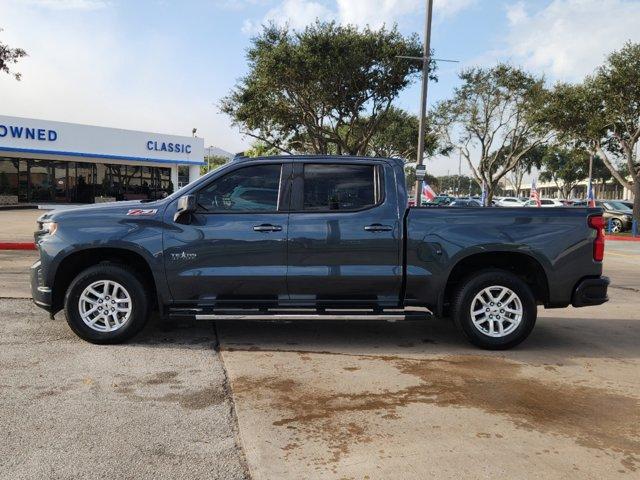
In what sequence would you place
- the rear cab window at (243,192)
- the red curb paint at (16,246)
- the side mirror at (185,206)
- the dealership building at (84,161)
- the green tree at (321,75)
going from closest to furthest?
the side mirror at (185,206), the rear cab window at (243,192), the red curb paint at (16,246), the green tree at (321,75), the dealership building at (84,161)

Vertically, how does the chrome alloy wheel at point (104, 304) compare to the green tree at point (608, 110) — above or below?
below

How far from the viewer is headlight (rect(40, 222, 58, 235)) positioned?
553 cm

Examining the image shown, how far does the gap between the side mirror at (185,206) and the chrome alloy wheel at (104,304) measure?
894 mm

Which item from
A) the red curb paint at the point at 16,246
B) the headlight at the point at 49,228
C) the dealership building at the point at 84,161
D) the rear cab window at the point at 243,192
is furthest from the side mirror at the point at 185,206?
the dealership building at the point at 84,161

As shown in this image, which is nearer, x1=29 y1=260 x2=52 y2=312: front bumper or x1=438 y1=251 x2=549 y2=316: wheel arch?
x1=29 y1=260 x2=52 y2=312: front bumper

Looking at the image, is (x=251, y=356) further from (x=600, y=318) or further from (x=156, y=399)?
(x=600, y=318)

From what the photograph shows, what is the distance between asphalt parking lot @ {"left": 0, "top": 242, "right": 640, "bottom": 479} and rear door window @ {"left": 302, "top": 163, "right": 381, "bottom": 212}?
1445 mm

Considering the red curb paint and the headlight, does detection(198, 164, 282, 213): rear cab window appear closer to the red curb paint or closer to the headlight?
the headlight

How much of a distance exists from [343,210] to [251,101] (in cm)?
2185

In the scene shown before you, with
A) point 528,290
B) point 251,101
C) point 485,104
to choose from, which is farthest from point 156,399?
point 485,104

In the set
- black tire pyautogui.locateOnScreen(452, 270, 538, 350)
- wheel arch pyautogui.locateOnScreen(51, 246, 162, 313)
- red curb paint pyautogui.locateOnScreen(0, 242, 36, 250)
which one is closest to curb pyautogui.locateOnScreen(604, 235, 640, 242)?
black tire pyautogui.locateOnScreen(452, 270, 538, 350)

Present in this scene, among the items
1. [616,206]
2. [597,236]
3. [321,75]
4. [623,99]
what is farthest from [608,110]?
[597,236]

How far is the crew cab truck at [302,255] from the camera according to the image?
5500mm

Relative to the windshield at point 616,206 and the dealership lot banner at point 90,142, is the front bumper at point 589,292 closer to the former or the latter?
the windshield at point 616,206
